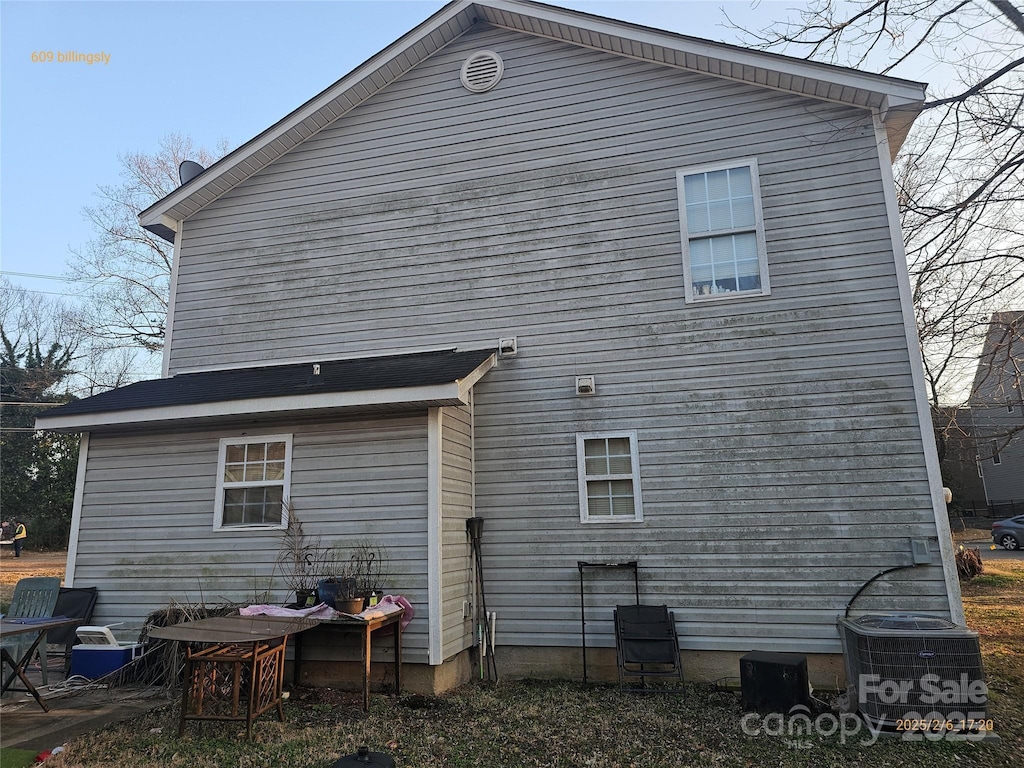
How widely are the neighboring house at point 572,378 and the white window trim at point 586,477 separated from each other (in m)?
0.03

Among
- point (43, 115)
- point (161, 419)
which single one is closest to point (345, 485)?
point (161, 419)

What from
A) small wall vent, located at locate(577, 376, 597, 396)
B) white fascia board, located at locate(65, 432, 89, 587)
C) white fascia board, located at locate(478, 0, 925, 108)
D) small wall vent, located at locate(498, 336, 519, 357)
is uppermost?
white fascia board, located at locate(478, 0, 925, 108)

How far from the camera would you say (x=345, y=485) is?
668 cm

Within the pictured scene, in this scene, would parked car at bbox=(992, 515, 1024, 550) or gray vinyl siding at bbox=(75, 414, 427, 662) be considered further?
parked car at bbox=(992, 515, 1024, 550)

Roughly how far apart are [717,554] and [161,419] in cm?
610

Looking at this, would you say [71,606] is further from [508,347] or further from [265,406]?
→ [508,347]

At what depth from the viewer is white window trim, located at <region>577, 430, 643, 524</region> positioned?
674 centimetres

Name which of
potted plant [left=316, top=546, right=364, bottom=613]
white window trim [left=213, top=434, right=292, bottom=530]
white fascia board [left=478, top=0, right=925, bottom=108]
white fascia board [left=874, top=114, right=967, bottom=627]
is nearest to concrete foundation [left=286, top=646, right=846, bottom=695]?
potted plant [left=316, top=546, right=364, bottom=613]

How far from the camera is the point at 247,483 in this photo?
6996 millimetres

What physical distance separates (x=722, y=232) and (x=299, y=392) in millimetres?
4941

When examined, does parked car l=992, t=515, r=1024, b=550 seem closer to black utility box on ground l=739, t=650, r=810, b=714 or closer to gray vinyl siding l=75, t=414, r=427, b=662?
black utility box on ground l=739, t=650, r=810, b=714

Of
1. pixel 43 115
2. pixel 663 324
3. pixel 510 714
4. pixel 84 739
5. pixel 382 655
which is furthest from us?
pixel 43 115

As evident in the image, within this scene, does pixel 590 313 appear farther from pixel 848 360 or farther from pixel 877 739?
pixel 877 739

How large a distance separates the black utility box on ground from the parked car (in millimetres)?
19087
